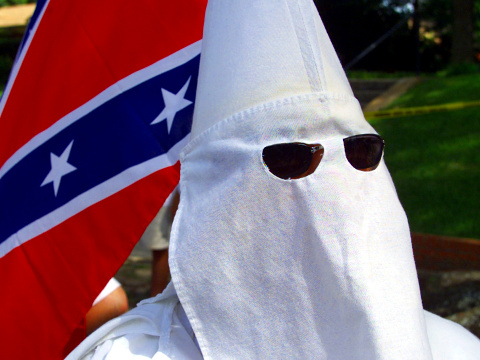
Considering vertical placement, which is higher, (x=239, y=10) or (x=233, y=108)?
(x=239, y=10)

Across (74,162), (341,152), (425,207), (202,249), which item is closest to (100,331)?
(202,249)

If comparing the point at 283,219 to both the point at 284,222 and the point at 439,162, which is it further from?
the point at 439,162

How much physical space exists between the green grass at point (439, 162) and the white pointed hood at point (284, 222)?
395 centimetres

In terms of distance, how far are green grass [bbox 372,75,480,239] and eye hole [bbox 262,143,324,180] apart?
4.00 metres

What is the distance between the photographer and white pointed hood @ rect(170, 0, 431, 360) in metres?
1.52

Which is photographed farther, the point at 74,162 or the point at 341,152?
the point at 74,162

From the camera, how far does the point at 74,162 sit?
215 cm

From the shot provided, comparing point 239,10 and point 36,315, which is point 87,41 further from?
point 36,315

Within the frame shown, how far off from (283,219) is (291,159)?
0.53ft

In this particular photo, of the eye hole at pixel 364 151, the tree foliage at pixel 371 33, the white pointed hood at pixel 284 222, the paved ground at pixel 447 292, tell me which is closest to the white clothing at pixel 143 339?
the white pointed hood at pixel 284 222

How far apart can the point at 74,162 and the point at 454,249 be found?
3.67 meters

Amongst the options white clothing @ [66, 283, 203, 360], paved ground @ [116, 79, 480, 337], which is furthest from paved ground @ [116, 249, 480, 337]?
white clothing @ [66, 283, 203, 360]

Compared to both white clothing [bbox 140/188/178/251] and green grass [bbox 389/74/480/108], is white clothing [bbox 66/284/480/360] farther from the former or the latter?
green grass [bbox 389/74/480/108]

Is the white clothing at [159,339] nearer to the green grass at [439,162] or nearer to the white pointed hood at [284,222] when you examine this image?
the white pointed hood at [284,222]
